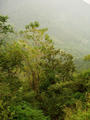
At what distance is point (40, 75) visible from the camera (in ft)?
22.8

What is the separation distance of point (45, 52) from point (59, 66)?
49.9 inches

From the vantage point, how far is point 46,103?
5.30 metres

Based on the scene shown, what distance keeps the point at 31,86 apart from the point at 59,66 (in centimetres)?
218

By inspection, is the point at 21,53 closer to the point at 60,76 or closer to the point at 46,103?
the point at 46,103

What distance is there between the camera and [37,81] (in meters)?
6.79

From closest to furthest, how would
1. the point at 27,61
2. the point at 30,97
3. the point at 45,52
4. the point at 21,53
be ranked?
the point at 30,97, the point at 21,53, the point at 27,61, the point at 45,52

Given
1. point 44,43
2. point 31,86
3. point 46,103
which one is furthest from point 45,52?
point 46,103

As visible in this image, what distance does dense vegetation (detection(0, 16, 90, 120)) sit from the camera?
4.90 metres

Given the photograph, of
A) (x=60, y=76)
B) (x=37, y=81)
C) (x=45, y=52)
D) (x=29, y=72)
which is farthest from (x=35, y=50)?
(x=60, y=76)

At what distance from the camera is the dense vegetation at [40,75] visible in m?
4.90

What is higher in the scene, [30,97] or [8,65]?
[8,65]

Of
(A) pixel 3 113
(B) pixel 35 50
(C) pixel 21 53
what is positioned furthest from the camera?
(B) pixel 35 50

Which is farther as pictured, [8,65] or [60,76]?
[60,76]

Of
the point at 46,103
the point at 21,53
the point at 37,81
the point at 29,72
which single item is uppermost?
the point at 21,53
